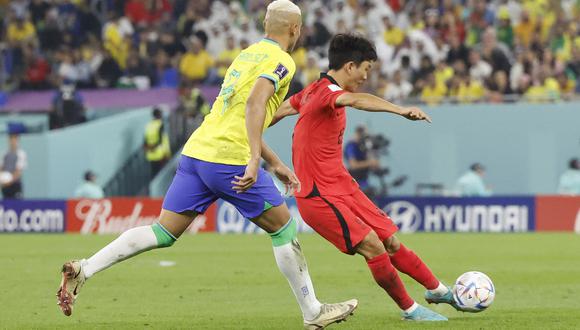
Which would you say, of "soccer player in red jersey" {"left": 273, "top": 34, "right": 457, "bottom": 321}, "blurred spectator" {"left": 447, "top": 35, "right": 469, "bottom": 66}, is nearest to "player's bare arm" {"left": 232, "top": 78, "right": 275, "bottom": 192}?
"soccer player in red jersey" {"left": 273, "top": 34, "right": 457, "bottom": 321}

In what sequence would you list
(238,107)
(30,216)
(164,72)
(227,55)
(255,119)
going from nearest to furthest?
(255,119) < (238,107) < (30,216) < (227,55) < (164,72)

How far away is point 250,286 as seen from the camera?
13.3 meters

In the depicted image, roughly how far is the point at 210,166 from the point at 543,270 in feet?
24.5

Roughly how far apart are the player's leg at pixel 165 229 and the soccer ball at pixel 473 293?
84.4 inches

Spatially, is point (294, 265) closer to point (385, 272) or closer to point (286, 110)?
point (385, 272)

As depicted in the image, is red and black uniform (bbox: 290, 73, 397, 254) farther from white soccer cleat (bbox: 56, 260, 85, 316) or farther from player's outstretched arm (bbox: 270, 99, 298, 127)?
white soccer cleat (bbox: 56, 260, 85, 316)

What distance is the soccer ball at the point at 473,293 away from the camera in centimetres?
984

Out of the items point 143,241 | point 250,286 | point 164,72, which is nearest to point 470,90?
point 164,72

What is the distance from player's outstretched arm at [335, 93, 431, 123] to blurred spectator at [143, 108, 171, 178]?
17264 mm

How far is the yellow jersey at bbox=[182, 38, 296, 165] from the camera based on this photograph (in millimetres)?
8766

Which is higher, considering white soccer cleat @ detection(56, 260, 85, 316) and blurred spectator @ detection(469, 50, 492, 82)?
blurred spectator @ detection(469, 50, 492, 82)

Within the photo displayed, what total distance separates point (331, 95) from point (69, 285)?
2.29m

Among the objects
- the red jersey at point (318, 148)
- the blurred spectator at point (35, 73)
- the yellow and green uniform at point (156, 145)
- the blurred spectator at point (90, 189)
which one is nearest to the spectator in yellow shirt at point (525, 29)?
the yellow and green uniform at point (156, 145)

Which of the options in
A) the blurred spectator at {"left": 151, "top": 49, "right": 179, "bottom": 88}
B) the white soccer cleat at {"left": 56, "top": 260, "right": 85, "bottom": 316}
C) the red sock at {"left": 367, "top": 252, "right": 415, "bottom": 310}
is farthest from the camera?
the blurred spectator at {"left": 151, "top": 49, "right": 179, "bottom": 88}
